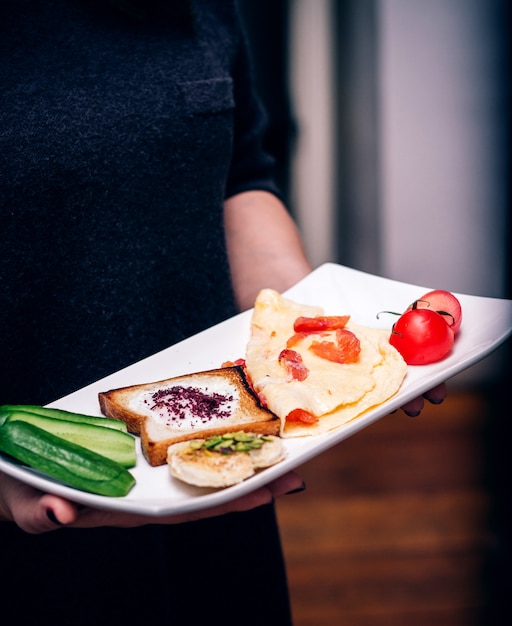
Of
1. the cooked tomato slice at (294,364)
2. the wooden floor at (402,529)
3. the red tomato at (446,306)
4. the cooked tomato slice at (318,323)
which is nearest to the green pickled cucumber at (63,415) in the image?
the cooked tomato slice at (294,364)

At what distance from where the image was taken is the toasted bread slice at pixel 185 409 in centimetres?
127

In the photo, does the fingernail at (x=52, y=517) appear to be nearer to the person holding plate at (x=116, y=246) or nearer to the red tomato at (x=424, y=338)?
the person holding plate at (x=116, y=246)

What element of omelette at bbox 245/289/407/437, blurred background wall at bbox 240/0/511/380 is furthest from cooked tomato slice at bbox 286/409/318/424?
blurred background wall at bbox 240/0/511/380

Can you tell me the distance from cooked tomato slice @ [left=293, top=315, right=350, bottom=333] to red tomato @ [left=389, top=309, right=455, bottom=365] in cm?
16

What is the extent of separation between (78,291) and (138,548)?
22.0 inches

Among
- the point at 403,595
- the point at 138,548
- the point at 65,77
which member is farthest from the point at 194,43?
the point at 403,595

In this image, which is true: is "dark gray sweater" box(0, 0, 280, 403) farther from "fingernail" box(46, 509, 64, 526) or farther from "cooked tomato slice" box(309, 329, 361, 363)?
"fingernail" box(46, 509, 64, 526)

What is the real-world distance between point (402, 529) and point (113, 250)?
2510mm

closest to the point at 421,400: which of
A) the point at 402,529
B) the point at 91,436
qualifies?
the point at 91,436

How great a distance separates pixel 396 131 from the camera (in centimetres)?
473

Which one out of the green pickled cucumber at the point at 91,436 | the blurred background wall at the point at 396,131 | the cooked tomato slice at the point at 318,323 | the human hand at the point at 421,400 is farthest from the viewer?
the blurred background wall at the point at 396,131

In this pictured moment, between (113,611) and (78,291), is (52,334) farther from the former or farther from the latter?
(113,611)

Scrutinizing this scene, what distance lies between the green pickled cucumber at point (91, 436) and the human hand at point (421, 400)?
521mm

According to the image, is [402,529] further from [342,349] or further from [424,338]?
[424,338]
